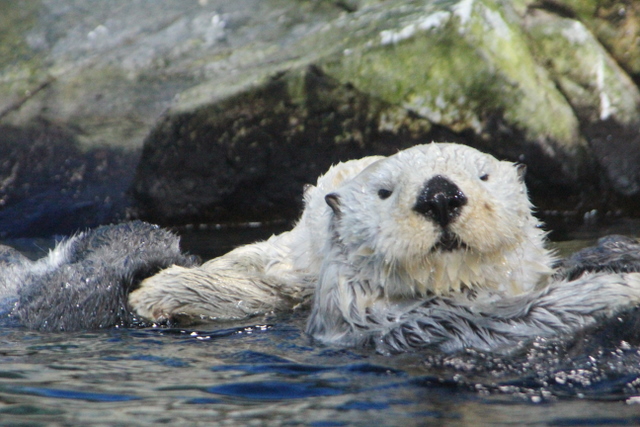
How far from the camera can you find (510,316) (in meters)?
3.27

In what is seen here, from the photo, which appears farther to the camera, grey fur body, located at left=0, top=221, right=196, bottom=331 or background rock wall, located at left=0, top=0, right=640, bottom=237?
background rock wall, located at left=0, top=0, right=640, bottom=237

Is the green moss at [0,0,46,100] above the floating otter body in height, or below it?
above

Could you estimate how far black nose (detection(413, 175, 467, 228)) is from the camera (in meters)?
3.15

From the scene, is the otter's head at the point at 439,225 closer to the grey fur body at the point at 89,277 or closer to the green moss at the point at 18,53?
the grey fur body at the point at 89,277

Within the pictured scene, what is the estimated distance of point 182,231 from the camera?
7.46 m

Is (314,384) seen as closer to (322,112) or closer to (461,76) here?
(322,112)

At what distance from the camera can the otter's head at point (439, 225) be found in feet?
10.5

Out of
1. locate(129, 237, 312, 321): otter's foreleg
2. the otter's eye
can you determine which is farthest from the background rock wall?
the otter's eye

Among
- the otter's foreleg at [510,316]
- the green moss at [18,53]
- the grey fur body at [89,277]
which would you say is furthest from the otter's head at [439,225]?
the green moss at [18,53]

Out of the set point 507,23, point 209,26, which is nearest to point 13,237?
point 209,26

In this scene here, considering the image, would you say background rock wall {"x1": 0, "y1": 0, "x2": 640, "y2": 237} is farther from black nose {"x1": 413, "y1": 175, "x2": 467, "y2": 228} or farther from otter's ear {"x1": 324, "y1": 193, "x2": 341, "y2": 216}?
black nose {"x1": 413, "y1": 175, "x2": 467, "y2": 228}

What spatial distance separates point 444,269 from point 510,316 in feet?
1.04

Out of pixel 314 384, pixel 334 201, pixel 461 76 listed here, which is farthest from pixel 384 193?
pixel 461 76

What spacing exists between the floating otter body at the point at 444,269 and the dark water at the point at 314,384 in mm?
110
